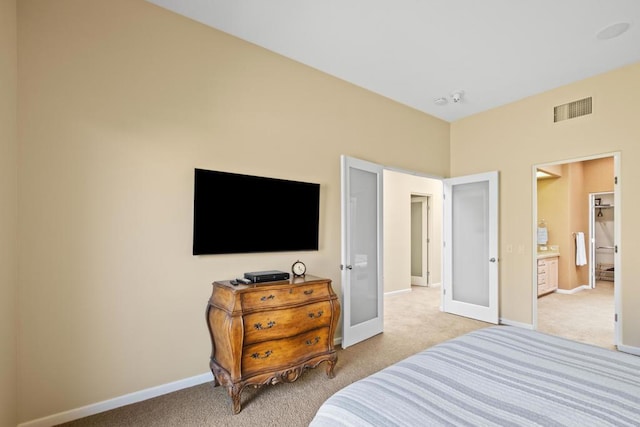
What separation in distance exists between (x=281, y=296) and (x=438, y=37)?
281cm

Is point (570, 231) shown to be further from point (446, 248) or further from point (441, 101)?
point (441, 101)

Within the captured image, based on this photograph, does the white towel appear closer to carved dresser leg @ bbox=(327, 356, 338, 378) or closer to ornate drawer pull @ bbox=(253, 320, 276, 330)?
carved dresser leg @ bbox=(327, 356, 338, 378)

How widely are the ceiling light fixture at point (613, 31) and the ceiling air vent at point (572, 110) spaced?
107 cm

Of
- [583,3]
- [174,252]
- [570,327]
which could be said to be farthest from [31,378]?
[570,327]

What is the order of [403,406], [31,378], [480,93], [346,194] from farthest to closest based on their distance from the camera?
[480,93], [346,194], [31,378], [403,406]

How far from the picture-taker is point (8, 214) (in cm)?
196

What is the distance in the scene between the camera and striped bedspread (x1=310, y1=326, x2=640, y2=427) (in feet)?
3.72

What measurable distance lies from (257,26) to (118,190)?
188cm

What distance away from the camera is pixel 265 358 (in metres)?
2.44

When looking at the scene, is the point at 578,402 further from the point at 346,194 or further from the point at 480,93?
the point at 480,93

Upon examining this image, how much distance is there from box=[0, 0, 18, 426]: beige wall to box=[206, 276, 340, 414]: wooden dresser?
1224mm

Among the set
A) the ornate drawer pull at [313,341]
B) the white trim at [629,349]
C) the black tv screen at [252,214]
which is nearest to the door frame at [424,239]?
the white trim at [629,349]

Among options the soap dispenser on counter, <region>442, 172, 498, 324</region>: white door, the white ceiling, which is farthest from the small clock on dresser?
the soap dispenser on counter

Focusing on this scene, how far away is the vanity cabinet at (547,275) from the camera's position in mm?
6211
